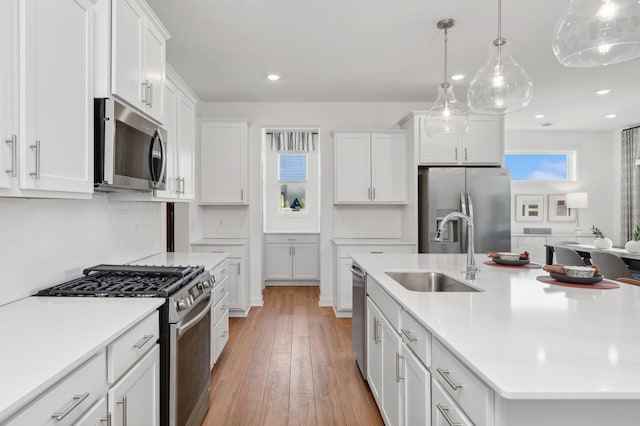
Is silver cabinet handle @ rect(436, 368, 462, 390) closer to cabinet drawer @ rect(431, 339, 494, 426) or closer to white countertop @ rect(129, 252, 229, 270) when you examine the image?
cabinet drawer @ rect(431, 339, 494, 426)

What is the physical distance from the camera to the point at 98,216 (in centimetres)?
229

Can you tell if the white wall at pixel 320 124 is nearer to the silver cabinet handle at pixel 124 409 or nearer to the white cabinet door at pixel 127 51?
the white cabinet door at pixel 127 51

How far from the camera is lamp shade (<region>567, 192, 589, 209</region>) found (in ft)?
19.9

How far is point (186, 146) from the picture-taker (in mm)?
3148

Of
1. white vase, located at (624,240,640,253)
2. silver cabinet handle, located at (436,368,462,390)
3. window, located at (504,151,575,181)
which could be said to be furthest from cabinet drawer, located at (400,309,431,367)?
window, located at (504,151,575,181)

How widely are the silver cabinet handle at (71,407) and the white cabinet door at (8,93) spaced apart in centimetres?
69

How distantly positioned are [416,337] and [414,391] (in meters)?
0.24

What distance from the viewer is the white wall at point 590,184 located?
6.38 metres

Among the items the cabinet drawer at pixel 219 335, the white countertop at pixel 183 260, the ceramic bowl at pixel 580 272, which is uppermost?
the ceramic bowl at pixel 580 272

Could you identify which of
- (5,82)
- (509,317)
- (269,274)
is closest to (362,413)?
(509,317)

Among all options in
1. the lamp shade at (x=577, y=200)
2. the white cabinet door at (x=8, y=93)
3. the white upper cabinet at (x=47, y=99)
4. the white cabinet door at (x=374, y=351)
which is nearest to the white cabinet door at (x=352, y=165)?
the white cabinet door at (x=374, y=351)

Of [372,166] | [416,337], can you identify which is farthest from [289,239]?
[416,337]

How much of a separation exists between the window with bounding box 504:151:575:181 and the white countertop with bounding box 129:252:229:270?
18.2ft

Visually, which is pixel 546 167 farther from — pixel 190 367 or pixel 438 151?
pixel 190 367
